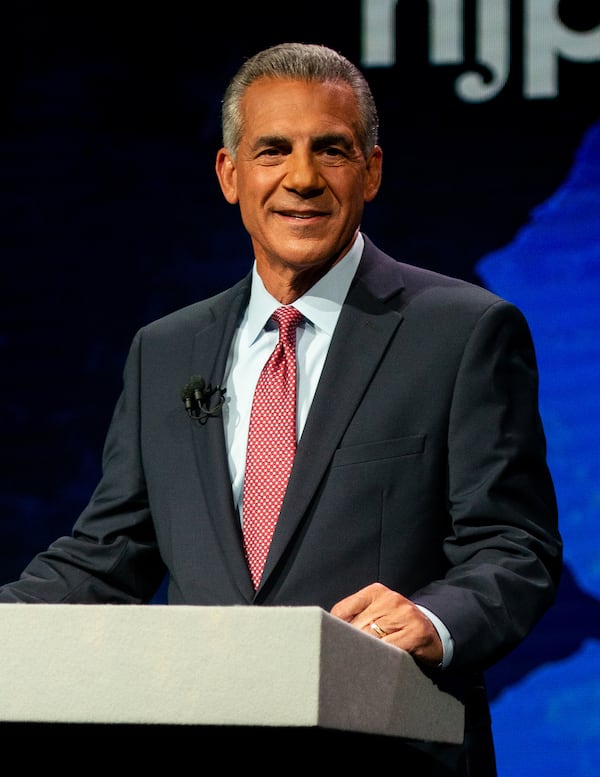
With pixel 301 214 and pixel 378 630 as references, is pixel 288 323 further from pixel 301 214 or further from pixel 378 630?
pixel 378 630

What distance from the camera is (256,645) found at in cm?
128

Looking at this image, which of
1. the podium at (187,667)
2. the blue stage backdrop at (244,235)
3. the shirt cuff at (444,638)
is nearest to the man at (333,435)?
the shirt cuff at (444,638)

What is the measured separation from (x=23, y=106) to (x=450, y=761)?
235 cm

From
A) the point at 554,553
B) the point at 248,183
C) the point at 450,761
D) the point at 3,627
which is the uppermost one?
the point at 248,183

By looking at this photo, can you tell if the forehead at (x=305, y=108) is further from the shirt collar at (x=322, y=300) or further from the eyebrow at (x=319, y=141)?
the shirt collar at (x=322, y=300)

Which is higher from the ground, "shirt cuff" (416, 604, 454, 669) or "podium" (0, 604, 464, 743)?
"podium" (0, 604, 464, 743)

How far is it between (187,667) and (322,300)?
908 mm

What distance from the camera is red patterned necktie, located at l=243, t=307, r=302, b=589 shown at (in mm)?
1933

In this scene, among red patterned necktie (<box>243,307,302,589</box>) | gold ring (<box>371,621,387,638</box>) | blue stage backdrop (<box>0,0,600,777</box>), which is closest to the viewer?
gold ring (<box>371,621,387,638</box>)

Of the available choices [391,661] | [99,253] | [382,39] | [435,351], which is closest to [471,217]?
[382,39]

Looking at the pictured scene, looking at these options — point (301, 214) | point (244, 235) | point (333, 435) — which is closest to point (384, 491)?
point (333, 435)

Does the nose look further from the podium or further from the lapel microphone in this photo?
the podium

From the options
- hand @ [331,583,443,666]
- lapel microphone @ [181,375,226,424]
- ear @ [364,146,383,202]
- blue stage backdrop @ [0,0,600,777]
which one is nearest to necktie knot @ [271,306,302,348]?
lapel microphone @ [181,375,226,424]

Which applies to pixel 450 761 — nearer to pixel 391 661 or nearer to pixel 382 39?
pixel 391 661
